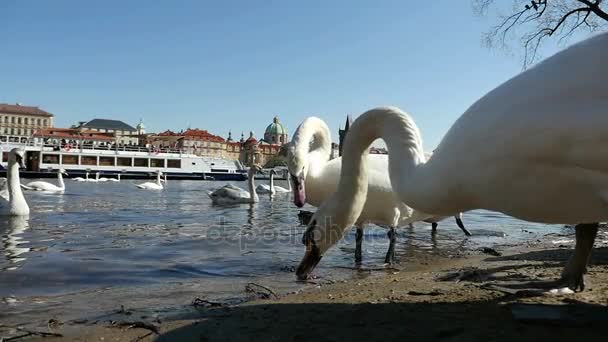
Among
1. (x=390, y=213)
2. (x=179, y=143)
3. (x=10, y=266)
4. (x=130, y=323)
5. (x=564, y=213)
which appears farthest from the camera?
(x=179, y=143)

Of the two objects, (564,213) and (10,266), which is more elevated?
(564,213)

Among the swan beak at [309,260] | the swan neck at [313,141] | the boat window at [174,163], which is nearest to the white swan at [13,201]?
the swan neck at [313,141]

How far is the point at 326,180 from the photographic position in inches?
357

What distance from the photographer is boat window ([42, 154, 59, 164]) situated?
70625 millimetres

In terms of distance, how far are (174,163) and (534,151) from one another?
7887cm

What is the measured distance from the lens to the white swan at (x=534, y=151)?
3289 millimetres

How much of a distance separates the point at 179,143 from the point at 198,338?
511ft

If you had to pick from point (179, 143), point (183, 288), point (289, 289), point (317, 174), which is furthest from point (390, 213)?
point (179, 143)

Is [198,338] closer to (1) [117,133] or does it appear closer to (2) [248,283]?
(2) [248,283]

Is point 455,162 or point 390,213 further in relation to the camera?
point 390,213

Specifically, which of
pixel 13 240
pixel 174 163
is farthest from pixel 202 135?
pixel 13 240

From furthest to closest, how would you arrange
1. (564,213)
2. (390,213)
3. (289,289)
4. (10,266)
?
(390,213) < (10,266) < (289,289) < (564,213)

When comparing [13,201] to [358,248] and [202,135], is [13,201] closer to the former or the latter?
[358,248]

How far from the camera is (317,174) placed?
30.1 feet
